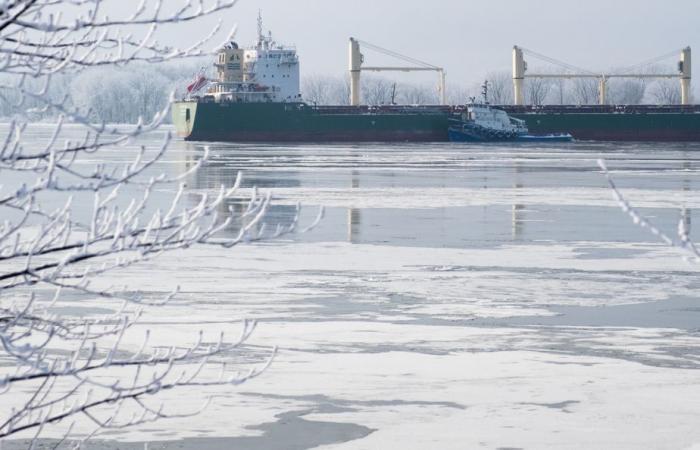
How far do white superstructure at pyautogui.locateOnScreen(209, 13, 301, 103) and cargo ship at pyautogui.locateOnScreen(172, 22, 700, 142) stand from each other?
0.29ft

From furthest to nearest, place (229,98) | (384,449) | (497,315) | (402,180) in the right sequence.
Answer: (229,98) → (402,180) → (497,315) → (384,449)

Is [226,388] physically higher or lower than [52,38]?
lower

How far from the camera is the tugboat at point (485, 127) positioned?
8950 centimetres

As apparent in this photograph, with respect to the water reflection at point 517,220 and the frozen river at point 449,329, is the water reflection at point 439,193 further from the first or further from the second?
the frozen river at point 449,329

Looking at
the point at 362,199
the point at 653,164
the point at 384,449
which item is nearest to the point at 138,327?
the point at 384,449

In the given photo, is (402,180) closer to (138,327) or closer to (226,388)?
(138,327)

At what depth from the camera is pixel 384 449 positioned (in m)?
8.04

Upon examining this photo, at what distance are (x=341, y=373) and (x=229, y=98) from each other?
83291 millimetres

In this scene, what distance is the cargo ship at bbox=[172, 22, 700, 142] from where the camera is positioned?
8919cm

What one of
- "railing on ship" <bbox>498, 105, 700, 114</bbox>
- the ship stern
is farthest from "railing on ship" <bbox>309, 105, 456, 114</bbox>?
Result: the ship stern

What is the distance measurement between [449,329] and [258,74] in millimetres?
83084

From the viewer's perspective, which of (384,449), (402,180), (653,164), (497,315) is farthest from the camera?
(653,164)

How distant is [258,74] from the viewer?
311ft

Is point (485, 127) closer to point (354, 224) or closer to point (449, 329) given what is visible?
point (354, 224)
